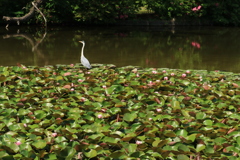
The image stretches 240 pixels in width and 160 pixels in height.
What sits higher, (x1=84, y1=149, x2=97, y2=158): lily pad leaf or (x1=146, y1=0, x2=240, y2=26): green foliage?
(x1=146, y1=0, x2=240, y2=26): green foliage

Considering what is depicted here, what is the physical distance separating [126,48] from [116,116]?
7.69 m

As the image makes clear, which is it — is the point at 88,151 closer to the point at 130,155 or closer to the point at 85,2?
the point at 130,155

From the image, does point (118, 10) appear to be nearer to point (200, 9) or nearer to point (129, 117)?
point (200, 9)

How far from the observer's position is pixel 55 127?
349 cm

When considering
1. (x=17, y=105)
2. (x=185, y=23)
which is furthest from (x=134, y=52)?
(x=185, y=23)

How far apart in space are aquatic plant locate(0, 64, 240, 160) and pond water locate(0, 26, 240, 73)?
3.79m

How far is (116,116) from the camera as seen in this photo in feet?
12.6

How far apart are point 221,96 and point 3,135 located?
2.65 metres

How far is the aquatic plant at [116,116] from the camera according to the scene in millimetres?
3055

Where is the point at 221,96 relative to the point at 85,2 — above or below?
below

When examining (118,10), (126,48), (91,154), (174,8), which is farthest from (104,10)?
(91,154)

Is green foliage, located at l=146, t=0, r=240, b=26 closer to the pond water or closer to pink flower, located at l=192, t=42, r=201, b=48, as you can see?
the pond water

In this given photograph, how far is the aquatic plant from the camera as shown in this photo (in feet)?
10.0

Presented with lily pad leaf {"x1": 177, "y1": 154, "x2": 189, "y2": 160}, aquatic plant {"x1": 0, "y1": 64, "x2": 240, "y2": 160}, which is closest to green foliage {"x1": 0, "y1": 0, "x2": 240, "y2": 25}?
aquatic plant {"x1": 0, "y1": 64, "x2": 240, "y2": 160}
